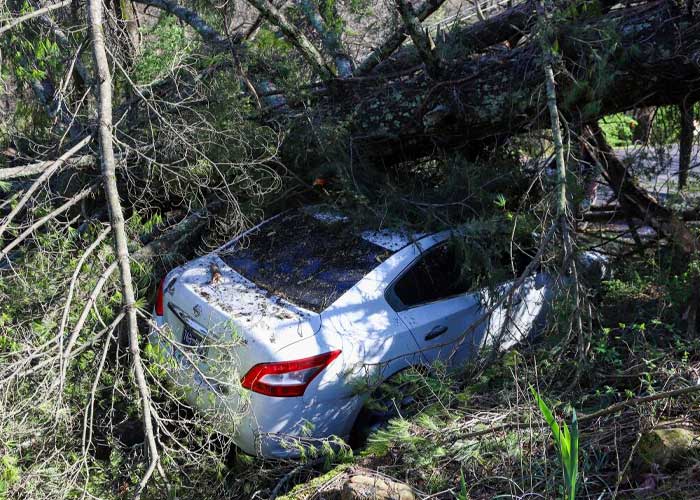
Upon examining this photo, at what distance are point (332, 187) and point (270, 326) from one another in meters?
2.12

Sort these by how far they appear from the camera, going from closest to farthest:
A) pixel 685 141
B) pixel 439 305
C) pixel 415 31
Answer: pixel 439 305, pixel 415 31, pixel 685 141

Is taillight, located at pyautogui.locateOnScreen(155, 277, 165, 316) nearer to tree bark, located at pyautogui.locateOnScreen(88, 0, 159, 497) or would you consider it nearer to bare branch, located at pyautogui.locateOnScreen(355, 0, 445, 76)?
tree bark, located at pyautogui.locateOnScreen(88, 0, 159, 497)

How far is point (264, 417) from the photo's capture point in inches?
165

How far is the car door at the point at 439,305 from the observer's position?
4.79m

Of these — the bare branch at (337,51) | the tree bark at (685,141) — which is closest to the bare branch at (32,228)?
the bare branch at (337,51)

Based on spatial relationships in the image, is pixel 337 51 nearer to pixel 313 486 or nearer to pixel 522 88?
pixel 522 88

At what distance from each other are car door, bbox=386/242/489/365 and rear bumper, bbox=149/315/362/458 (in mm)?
800

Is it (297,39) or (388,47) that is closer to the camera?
(297,39)

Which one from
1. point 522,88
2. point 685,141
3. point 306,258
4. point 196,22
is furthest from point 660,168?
point 196,22

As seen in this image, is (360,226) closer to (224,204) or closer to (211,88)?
(224,204)

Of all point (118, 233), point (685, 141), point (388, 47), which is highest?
point (388, 47)

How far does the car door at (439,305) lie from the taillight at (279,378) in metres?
0.92

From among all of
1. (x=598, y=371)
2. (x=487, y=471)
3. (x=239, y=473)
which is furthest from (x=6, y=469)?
(x=598, y=371)

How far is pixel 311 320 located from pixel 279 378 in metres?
0.47
